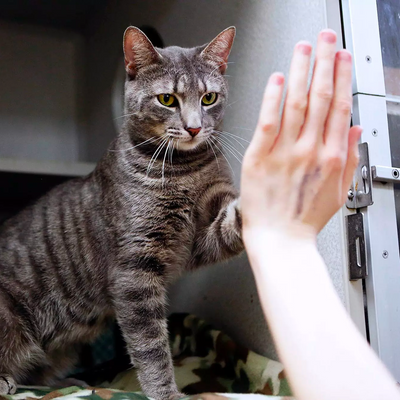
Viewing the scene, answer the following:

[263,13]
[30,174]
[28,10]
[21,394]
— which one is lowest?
[21,394]

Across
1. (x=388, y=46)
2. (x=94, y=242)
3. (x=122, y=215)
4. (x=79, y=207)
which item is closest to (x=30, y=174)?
(x=79, y=207)

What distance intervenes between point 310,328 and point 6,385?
1003 millimetres

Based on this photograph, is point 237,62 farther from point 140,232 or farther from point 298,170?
point 298,170

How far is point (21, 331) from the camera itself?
1366 millimetres

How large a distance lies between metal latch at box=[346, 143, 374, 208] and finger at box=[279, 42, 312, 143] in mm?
539

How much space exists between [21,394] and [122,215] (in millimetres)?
521

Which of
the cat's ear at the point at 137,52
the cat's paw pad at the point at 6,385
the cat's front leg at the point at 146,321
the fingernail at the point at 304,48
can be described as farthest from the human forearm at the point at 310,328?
the cat's paw pad at the point at 6,385

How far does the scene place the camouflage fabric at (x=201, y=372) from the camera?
1.22 metres

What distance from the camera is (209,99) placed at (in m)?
1.28

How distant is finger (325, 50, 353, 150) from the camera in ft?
2.06

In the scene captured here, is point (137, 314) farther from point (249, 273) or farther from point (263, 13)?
point (263, 13)

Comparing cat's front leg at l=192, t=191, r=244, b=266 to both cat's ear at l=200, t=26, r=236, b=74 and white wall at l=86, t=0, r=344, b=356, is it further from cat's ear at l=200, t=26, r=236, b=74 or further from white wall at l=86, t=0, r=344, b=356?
cat's ear at l=200, t=26, r=236, b=74

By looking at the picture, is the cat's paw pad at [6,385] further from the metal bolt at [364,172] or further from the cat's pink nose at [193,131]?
the metal bolt at [364,172]

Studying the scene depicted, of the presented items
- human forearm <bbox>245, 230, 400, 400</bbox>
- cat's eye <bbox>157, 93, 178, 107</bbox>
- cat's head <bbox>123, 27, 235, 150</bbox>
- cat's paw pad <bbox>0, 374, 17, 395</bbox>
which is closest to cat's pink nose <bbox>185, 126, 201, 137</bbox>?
cat's head <bbox>123, 27, 235, 150</bbox>
